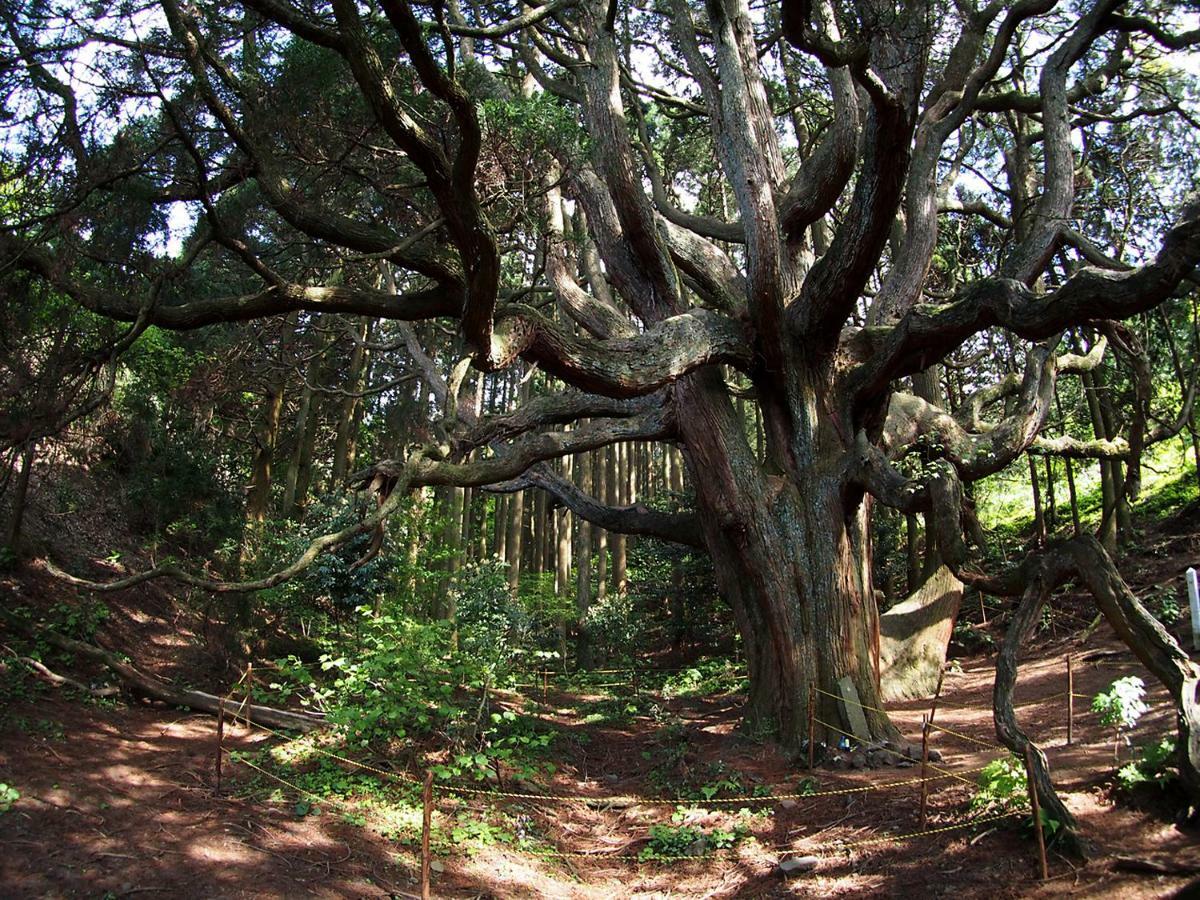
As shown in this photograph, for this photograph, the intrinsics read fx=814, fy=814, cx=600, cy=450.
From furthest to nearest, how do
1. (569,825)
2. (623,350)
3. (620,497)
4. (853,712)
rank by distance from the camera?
1. (620,497)
2. (853,712)
3. (569,825)
4. (623,350)

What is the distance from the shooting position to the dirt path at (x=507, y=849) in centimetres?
492

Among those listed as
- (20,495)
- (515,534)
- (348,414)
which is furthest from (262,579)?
(515,534)

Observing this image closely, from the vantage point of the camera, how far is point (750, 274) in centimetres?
820

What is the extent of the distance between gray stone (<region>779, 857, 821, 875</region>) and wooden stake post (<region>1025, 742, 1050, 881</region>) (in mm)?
1548

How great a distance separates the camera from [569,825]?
23.8 feet

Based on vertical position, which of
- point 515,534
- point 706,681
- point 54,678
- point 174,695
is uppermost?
point 515,534

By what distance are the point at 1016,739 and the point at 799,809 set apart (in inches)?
91.1

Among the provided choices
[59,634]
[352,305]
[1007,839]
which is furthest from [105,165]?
[1007,839]

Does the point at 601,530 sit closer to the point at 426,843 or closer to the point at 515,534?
the point at 515,534

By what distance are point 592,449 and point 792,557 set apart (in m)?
2.76

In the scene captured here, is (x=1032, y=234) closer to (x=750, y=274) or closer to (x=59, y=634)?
(x=750, y=274)

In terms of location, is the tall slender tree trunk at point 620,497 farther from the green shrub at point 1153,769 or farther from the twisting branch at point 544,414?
the green shrub at point 1153,769

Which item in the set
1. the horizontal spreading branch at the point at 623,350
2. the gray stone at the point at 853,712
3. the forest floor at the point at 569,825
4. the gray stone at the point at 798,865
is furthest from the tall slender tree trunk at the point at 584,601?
the gray stone at the point at 798,865

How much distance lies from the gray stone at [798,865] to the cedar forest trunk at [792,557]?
2143 millimetres
